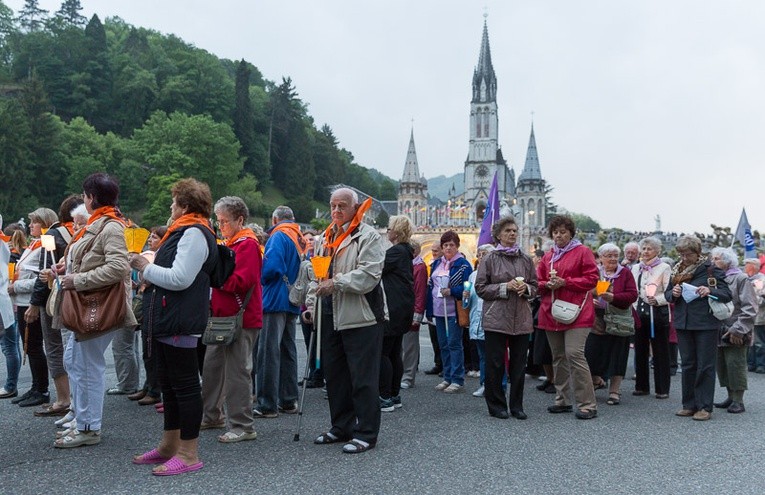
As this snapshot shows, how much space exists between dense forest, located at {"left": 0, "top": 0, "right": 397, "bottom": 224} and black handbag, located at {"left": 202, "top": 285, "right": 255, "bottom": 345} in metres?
48.4

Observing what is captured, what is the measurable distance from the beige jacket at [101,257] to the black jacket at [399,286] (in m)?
2.89

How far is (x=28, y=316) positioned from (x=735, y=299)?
804 cm

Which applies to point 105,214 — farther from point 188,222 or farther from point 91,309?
point 188,222

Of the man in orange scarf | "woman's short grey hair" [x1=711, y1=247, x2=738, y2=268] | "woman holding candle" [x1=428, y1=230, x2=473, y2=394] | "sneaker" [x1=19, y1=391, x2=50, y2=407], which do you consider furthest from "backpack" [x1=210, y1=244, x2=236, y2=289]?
"woman's short grey hair" [x1=711, y1=247, x2=738, y2=268]

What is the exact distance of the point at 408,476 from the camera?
4605 mm

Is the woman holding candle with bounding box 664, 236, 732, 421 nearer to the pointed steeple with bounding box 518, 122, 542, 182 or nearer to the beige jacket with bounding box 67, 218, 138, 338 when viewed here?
the beige jacket with bounding box 67, 218, 138, 338

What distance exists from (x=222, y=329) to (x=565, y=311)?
3614 millimetres

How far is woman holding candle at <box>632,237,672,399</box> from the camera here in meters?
8.25

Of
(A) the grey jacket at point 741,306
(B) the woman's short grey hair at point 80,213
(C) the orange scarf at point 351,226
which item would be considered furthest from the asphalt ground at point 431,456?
(B) the woman's short grey hair at point 80,213

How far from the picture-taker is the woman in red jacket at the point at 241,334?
219 inches

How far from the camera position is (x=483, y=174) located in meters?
125

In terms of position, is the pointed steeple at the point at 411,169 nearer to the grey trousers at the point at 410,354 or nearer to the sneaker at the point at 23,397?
the grey trousers at the point at 410,354

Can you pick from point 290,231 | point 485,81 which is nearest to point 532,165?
point 485,81

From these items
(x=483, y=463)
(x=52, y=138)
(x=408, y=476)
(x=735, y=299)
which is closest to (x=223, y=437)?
(x=408, y=476)
